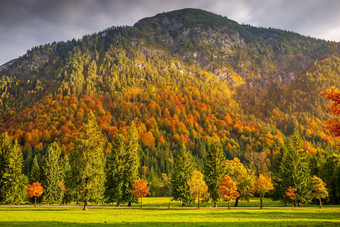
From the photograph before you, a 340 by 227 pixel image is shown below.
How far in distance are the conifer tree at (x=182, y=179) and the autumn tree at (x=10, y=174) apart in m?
38.4

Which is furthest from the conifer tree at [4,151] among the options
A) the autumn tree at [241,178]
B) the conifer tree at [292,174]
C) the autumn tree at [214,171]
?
the conifer tree at [292,174]

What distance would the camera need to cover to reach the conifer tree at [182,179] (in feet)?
209

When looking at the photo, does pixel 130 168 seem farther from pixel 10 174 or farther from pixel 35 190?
pixel 10 174

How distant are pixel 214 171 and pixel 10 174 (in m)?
50.4

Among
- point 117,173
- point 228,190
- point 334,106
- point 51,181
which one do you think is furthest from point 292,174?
point 51,181

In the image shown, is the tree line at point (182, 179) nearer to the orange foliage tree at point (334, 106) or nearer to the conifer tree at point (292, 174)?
the conifer tree at point (292, 174)

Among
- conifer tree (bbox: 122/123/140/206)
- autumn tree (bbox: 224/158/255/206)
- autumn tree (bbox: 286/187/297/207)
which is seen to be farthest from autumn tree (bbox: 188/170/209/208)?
autumn tree (bbox: 286/187/297/207)

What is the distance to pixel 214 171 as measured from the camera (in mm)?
64562

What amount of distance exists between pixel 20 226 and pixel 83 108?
182 metres

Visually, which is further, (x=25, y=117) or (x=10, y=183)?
(x=25, y=117)

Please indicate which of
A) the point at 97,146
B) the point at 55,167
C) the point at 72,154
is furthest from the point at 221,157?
the point at 55,167

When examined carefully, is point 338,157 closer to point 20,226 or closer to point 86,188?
point 86,188

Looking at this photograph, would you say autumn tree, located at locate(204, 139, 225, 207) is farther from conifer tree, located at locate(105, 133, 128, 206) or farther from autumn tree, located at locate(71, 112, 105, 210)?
autumn tree, located at locate(71, 112, 105, 210)

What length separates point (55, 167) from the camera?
73.9m
